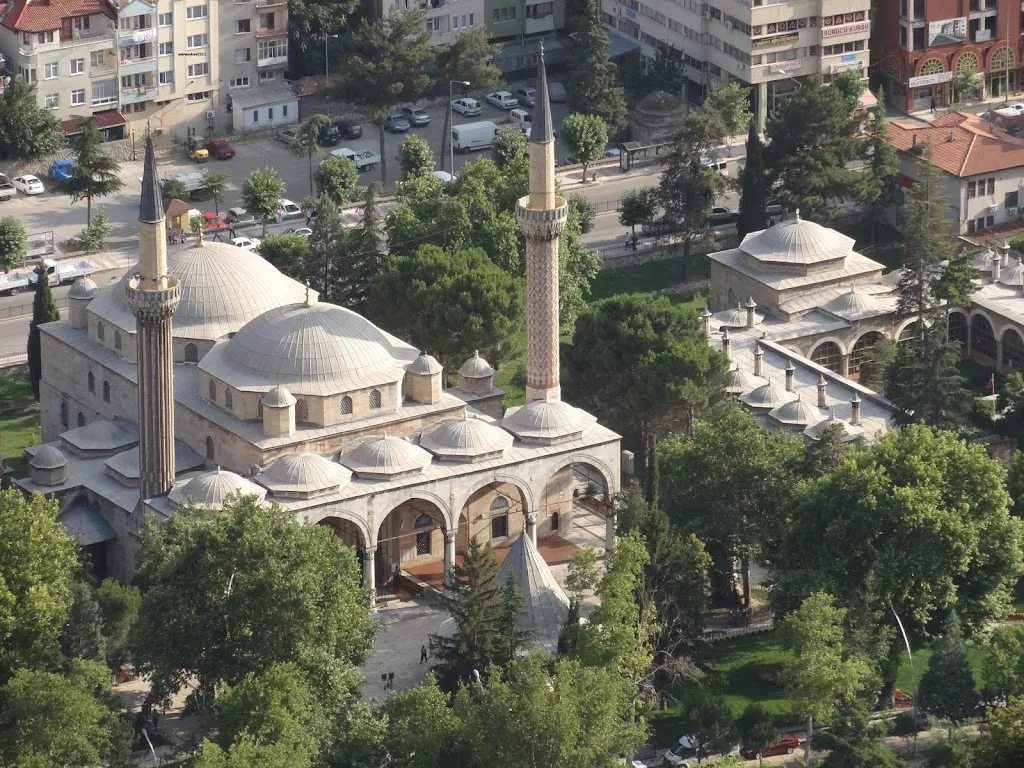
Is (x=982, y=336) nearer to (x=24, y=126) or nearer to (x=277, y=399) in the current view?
(x=277, y=399)

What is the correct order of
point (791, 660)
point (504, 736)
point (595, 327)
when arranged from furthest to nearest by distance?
point (595, 327)
point (791, 660)
point (504, 736)

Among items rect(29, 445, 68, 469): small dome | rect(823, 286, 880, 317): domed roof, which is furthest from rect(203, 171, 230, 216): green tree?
rect(29, 445, 68, 469): small dome

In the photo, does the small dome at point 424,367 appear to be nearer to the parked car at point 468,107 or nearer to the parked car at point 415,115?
the parked car at point 415,115

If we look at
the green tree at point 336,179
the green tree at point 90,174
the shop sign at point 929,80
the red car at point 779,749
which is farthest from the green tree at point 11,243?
the red car at point 779,749

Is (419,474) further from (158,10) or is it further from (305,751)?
(158,10)

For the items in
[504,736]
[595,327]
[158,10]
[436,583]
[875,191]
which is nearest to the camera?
[504,736]

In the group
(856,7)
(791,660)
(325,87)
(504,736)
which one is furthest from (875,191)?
(504,736)
